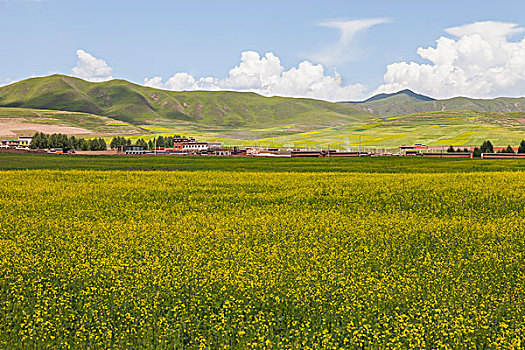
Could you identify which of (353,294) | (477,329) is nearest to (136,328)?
(353,294)

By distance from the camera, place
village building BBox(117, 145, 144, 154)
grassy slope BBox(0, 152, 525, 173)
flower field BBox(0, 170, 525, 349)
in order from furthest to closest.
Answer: village building BBox(117, 145, 144, 154)
grassy slope BBox(0, 152, 525, 173)
flower field BBox(0, 170, 525, 349)

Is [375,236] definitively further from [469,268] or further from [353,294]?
[353,294]

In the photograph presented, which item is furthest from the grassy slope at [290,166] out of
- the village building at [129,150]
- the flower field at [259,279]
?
the village building at [129,150]

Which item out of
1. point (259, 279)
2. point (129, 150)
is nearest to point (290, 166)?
point (259, 279)

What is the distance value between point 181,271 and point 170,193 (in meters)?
21.3

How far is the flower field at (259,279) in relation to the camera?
1006 cm

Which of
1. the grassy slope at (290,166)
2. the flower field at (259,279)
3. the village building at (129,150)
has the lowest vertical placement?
the flower field at (259,279)

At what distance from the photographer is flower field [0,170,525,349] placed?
10.1 m

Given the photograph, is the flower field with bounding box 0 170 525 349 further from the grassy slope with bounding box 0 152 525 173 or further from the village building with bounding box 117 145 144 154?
the village building with bounding box 117 145 144 154

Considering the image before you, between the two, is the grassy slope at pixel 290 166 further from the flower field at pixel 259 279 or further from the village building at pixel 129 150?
the village building at pixel 129 150

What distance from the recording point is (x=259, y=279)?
12938 millimetres

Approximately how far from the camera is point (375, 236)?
18.8 m

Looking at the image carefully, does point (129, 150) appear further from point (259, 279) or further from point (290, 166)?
point (259, 279)

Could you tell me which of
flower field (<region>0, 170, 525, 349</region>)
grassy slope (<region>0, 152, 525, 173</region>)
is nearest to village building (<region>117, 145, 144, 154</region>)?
grassy slope (<region>0, 152, 525, 173</region>)
